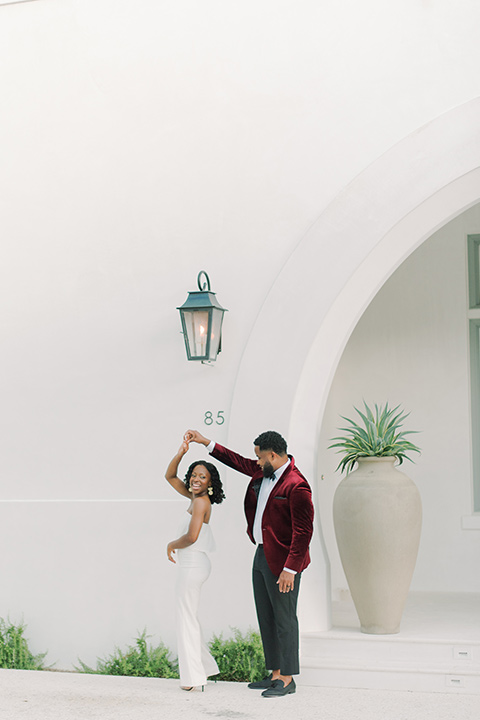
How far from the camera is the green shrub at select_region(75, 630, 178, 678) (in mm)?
5531

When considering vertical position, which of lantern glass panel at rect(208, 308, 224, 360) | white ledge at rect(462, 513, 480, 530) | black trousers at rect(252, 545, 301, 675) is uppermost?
lantern glass panel at rect(208, 308, 224, 360)

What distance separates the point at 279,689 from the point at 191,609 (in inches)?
26.9

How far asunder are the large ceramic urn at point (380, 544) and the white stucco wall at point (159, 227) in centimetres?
50

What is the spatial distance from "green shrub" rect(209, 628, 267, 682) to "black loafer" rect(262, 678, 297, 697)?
15.8 inches

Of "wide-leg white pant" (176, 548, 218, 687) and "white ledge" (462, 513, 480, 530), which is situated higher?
"white ledge" (462, 513, 480, 530)

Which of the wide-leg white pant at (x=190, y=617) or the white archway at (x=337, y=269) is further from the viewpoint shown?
the white archway at (x=337, y=269)

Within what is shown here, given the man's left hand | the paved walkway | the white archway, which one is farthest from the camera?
the white archway

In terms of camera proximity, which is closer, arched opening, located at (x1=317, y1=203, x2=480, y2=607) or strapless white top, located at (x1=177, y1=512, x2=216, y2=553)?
strapless white top, located at (x1=177, y1=512, x2=216, y2=553)

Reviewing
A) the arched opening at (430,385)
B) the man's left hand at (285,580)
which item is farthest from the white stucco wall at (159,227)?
the arched opening at (430,385)

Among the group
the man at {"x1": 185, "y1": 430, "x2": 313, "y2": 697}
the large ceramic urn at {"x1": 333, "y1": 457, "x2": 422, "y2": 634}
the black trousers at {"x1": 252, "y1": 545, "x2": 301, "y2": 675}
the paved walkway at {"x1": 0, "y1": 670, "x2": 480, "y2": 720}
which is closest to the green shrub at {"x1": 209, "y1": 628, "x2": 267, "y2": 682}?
the paved walkway at {"x1": 0, "y1": 670, "x2": 480, "y2": 720}

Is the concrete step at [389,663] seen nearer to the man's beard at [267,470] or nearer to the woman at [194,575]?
the woman at [194,575]

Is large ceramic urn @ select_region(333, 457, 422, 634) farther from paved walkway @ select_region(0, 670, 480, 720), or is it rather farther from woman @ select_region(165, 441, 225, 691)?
woman @ select_region(165, 441, 225, 691)

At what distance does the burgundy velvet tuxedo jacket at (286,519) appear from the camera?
475 centimetres

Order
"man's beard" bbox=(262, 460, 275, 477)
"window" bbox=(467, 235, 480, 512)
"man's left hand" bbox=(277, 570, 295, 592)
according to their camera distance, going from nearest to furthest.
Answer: "man's left hand" bbox=(277, 570, 295, 592) < "man's beard" bbox=(262, 460, 275, 477) < "window" bbox=(467, 235, 480, 512)
